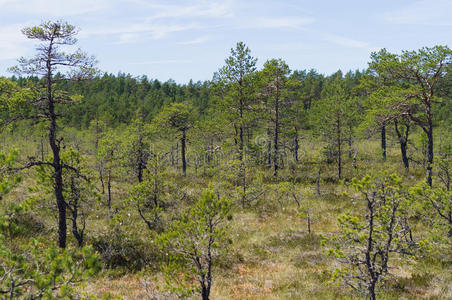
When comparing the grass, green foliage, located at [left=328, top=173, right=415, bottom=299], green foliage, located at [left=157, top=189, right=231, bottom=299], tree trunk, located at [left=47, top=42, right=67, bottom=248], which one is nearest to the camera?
green foliage, located at [left=328, top=173, right=415, bottom=299]

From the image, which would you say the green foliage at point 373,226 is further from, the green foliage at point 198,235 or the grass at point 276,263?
the green foliage at point 198,235

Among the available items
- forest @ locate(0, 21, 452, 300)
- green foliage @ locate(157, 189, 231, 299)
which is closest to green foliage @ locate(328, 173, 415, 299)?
forest @ locate(0, 21, 452, 300)

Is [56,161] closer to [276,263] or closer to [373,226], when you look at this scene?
[276,263]

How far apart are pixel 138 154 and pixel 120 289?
15251 millimetres

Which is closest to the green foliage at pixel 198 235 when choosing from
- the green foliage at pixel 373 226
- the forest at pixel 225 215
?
the forest at pixel 225 215

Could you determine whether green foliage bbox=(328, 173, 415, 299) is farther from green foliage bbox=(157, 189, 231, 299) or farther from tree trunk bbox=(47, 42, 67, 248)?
tree trunk bbox=(47, 42, 67, 248)

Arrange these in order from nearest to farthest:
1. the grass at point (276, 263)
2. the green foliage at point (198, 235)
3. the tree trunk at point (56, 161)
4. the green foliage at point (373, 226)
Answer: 1. the green foliage at point (373, 226)
2. the green foliage at point (198, 235)
3. the grass at point (276, 263)
4. the tree trunk at point (56, 161)

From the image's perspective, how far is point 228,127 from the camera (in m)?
26.1

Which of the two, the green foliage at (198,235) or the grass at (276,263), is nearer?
the green foliage at (198,235)

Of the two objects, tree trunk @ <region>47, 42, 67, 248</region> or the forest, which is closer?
the forest

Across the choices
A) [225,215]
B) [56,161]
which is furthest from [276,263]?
[56,161]

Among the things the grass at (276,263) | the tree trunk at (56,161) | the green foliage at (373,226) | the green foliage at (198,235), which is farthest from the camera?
the tree trunk at (56,161)

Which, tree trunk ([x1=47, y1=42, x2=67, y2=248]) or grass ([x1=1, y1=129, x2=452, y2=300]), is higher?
tree trunk ([x1=47, y1=42, x2=67, y2=248])

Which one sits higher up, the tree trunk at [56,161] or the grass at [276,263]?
the tree trunk at [56,161]
